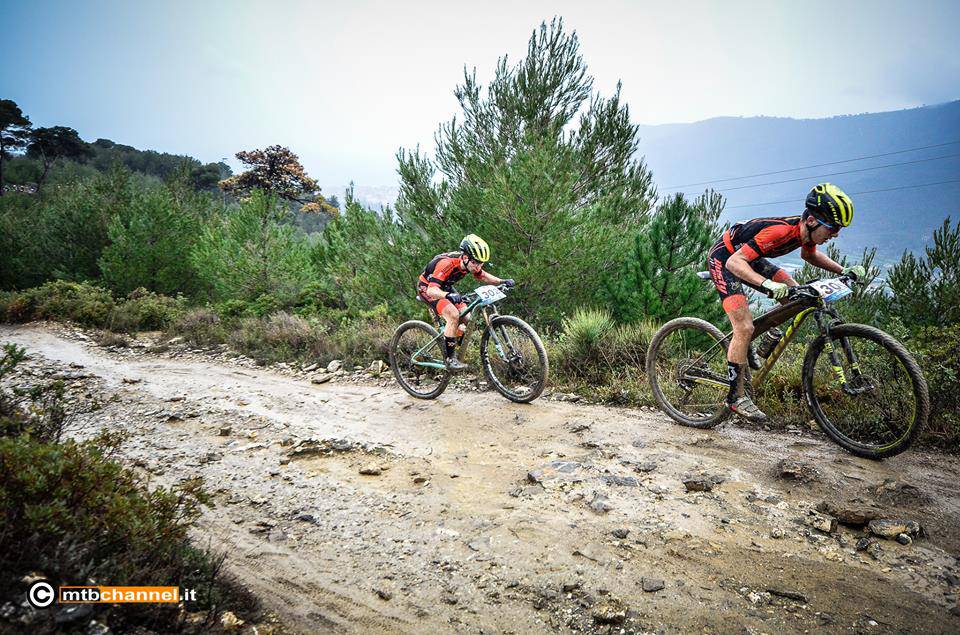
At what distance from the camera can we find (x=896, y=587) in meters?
2.36

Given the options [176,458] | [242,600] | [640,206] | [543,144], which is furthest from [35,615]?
[640,206]

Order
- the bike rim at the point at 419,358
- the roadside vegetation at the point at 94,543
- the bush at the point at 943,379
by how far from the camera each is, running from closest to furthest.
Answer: the roadside vegetation at the point at 94,543 → the bush at the point at 943,379 → the bike rim at the point at 419,358

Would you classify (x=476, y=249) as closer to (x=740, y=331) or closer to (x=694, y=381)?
(x=694, y=381)

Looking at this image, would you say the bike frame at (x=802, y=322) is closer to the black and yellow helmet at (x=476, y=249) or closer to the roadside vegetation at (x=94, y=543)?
the black and yellow helmet at (x=476, y=249)

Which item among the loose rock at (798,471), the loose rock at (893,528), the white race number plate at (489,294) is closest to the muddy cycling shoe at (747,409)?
the loose rock at (798,471)

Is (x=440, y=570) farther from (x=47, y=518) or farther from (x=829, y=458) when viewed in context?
(x=829, y=458)

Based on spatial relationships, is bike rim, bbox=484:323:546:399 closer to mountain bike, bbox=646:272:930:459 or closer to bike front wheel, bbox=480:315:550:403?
bike front wheel, bbox=480:315:550:403

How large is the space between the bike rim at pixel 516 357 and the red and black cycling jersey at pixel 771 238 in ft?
8.25

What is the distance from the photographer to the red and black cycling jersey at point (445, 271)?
6.16 meters

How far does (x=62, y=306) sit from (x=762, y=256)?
1693cm

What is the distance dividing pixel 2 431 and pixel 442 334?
13.7ft

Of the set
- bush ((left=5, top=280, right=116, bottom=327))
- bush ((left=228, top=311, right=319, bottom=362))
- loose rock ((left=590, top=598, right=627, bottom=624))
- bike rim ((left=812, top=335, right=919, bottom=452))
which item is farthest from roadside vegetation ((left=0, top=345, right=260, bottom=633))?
bush ((left=5, top=280, right=116, bottom=327))
